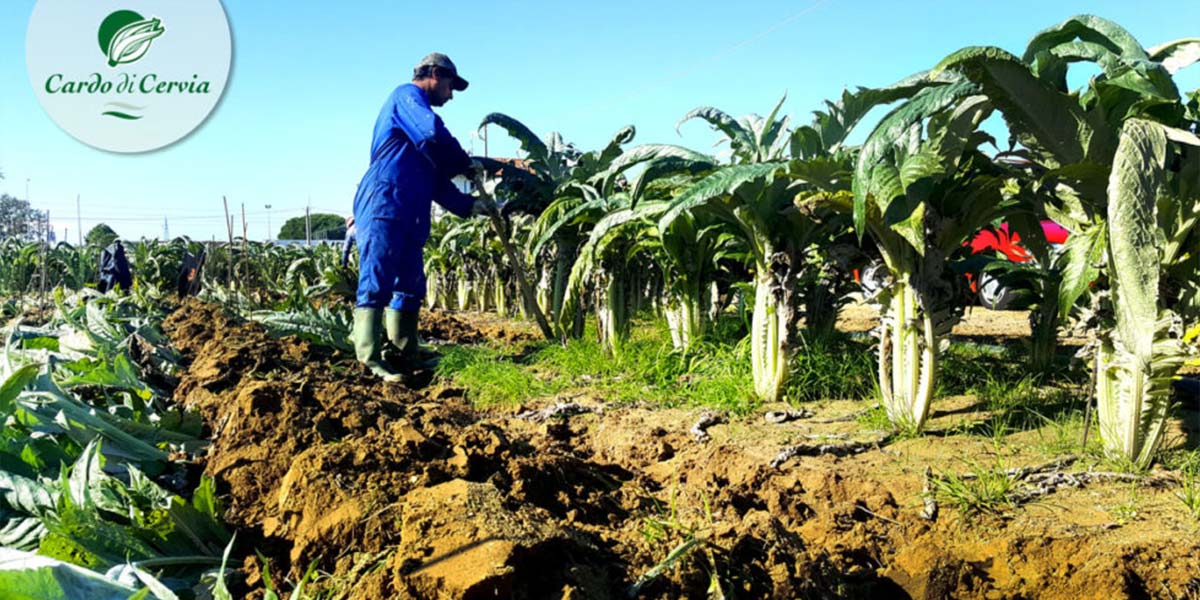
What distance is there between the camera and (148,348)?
4.47 metres

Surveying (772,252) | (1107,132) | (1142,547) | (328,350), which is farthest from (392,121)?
(1142,547)

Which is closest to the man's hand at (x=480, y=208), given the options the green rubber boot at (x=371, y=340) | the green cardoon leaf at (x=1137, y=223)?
the green rubber boot at (x=371, y=340)

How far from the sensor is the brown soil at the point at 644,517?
5.39 feet

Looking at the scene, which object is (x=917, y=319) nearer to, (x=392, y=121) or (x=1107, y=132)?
(x=1107, y=132)

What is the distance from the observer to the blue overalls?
5090 mm

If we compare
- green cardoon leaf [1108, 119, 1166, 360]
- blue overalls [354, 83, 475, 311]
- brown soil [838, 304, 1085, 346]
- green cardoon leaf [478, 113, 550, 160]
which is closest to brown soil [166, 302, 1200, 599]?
green cardoon leaf [1108, 119, 1166, 360]

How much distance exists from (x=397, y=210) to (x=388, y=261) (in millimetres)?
337

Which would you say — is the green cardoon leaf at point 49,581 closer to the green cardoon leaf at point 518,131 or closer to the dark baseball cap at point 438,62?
the dark baseball cap at point 438,62

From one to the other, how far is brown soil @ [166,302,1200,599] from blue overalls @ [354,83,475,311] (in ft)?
6.16

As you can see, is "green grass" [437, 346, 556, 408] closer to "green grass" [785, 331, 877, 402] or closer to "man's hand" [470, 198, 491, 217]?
"man's hand" [470, 198, 491, 217]

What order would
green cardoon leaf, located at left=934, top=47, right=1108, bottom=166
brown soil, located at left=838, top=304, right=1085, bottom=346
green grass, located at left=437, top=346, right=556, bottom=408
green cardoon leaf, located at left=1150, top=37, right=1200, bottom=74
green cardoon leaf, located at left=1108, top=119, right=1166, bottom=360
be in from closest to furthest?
green cardoon leaf, located at left=1108, top=119, right=1166, bottom=360 < green cardoon leaf, located at left=934, top=47, right=1108, bottom=166 < green cardoon leaf, located at left=1150, top=37, right=1200, bottom=74 < green grass, located at left=437, top=346, right=556, bottom=408 < brown soil, located at left=838, top=304, right=1085, bottom=346

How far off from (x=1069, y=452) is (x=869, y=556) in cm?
118

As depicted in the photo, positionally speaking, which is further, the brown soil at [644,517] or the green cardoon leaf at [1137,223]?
the green cardoon leaf at [1137,223]

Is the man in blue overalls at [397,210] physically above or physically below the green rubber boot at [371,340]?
above
